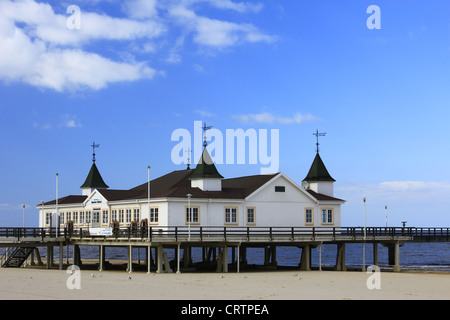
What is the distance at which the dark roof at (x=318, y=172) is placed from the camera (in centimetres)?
5012

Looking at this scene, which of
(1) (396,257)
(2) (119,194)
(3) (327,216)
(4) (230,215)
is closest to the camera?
(4) (230,215)

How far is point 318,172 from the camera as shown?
50344 millimetres

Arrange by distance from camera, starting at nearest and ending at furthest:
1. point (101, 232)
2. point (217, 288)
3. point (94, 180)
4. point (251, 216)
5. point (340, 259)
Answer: point (217, 288) < point (101, 232) < point (251, 216) < point (340, 259) < point (94, 180)

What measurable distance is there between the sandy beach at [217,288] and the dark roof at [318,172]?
1491 centimetres

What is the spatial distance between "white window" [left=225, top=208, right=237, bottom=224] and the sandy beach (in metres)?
7.41

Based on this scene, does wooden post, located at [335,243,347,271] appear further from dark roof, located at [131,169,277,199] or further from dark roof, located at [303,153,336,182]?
dark roof, located at [131,169,277,199]

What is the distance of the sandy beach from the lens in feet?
82.1

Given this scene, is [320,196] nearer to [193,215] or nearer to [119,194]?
[193,215]

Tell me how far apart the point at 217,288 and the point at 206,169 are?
16.5 m

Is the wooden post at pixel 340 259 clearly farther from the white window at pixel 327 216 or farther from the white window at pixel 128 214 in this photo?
the white window at pixel 128 214

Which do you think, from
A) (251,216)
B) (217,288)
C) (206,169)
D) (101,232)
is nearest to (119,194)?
(101,232)

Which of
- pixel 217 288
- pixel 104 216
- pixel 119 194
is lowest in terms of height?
pixel 217 288
